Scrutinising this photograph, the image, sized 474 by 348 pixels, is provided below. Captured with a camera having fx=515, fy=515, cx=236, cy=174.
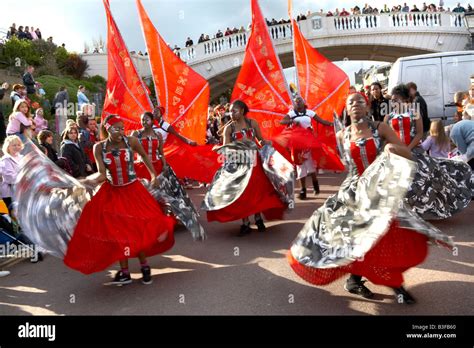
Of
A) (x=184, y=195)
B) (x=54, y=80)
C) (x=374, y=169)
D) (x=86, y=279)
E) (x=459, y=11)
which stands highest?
(x=459, y=11)

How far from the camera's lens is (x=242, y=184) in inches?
245

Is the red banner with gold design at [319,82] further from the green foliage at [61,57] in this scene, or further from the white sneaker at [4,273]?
the green foliage at [61,57]

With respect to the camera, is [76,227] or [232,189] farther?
[232,189]

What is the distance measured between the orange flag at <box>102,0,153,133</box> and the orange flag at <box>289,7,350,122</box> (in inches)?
122

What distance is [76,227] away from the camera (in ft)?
15.0

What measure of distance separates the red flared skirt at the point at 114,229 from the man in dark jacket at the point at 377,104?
6883mm

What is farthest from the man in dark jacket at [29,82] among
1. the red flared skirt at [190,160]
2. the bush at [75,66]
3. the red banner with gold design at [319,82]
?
the bush at [75,66]

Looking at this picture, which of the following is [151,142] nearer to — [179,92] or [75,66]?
[179,92]

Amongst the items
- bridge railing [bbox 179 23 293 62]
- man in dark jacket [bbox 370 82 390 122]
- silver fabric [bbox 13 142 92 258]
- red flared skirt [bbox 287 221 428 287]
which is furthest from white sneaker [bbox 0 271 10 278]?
bridge railing [bbox 179 23 293 62]

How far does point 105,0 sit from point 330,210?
816 centimetres

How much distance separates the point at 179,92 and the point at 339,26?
2032 centimetres

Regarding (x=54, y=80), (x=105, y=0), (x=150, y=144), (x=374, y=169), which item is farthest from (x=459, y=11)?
(x=374, y=169)

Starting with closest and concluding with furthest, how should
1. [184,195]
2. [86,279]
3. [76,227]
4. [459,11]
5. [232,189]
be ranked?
[76,227] < [86,279] < [232,189] < [184,195] < [459,11]
